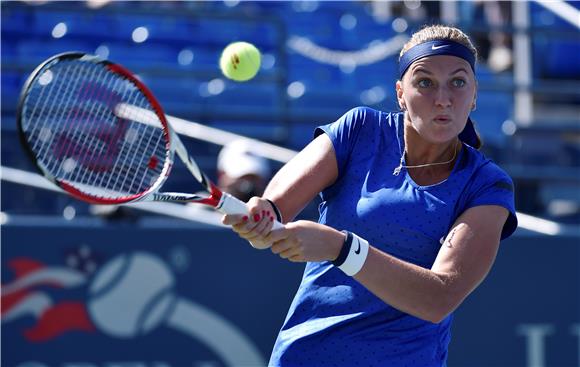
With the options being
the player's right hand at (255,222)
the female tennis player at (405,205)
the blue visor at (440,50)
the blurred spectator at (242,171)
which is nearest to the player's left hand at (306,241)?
the player's right hand at (255,222)

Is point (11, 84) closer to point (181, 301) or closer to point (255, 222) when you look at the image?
point (181, 301)

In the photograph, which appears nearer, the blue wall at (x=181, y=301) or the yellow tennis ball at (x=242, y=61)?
the yellow tennis ball at (x=242, y=61)

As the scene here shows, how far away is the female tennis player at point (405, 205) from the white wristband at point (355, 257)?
14cm

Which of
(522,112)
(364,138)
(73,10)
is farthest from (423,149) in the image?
(522,112)

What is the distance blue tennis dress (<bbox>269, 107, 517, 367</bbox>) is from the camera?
2.75 m

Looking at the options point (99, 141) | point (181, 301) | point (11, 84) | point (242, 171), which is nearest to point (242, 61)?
point (99, 141)

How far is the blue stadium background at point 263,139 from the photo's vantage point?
5609 mm

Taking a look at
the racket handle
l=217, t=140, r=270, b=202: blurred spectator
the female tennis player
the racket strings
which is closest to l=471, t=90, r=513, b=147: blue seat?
l=217, t=140, r=270, b=202: blurred spectator

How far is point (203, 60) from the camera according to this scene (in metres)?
8.20

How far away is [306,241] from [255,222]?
14 centimetres

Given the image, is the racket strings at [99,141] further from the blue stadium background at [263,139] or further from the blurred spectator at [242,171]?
the blurred spectator at [242,171]

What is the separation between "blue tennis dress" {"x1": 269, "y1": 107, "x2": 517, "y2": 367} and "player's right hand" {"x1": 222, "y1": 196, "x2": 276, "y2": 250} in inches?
13.7

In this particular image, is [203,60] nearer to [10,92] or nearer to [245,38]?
[245,38]

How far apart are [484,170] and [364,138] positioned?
1.10 feet
